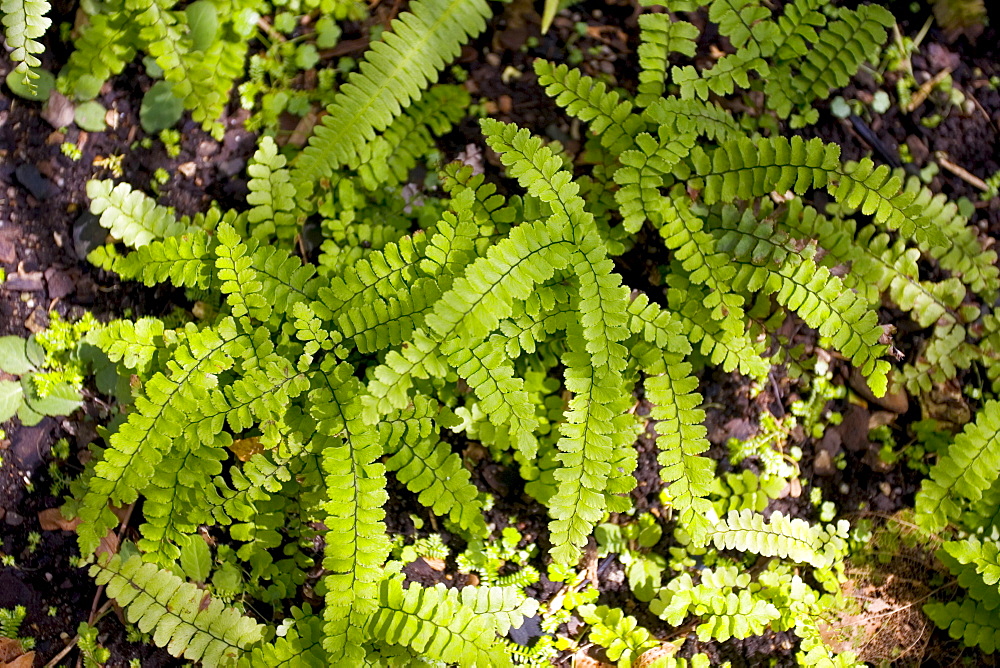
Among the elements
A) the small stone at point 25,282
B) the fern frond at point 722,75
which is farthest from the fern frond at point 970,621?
the small stone at point 25,282

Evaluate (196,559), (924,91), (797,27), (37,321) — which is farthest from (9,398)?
(924,91)

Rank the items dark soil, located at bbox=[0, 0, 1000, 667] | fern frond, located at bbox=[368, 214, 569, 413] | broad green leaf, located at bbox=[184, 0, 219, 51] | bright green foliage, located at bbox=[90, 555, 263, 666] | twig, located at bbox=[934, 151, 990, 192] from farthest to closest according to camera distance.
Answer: twig, located at bbox=[934, 151, 990, 192] → broad green leaf, located at bbox=[184, 0, 219, 51] → dark soil, located at bbox=[0, 0, 1000, 667] → bright green foliage, located at bbox=[90, 555, 263, 666] → fern frond, located at bbox=[368, 214, 569, 413]

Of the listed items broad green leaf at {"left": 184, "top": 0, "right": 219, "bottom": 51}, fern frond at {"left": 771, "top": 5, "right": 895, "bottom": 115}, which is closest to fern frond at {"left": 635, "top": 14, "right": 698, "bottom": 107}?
fern frond at {"left": 771, "top": 5, "right": 895, "bottom": 115}

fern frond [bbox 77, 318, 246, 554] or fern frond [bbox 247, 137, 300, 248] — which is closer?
fern frond [bbox 77, 318, 246, 554]

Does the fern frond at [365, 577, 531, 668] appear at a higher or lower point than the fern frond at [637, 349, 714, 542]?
lower

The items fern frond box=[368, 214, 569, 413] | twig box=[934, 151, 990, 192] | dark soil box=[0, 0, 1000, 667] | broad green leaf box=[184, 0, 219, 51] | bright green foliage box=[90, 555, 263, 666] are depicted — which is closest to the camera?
fern frond box=[368, 214, 569, 413]

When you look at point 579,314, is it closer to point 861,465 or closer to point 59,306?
point 861,465

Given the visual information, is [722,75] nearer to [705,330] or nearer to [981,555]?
[705,330]

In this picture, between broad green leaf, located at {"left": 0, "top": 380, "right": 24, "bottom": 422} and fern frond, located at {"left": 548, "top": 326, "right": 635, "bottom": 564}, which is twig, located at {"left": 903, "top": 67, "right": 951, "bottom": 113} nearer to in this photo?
fern frond, located at {"left": 548, "top": 326, "right": 635, "bottom": 564}
